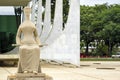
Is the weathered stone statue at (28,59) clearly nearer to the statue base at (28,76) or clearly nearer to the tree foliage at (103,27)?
the statue base at (28,76)

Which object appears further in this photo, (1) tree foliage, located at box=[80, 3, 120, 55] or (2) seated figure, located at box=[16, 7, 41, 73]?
(1) tree foliage, located at box=[80, 3, 120, 55]

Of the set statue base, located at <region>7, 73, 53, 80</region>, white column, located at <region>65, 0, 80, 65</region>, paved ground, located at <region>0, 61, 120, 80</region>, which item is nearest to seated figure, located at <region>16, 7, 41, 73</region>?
statue base, located at <region>7, 73, 53, 80</region>

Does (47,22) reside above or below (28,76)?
above

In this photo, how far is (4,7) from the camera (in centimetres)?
4019

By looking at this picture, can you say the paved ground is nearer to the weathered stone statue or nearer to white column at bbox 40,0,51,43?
the weathered stone statue

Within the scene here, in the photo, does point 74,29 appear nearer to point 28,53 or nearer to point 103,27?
point 28,53

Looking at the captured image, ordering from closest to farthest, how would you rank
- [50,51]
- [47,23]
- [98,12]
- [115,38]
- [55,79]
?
1. [55,79]
2. [50,51]
3. [47,23]
4. [115,38]
5. [98,12]

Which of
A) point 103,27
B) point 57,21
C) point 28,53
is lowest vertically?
point 103,27

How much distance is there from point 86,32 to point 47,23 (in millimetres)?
21419

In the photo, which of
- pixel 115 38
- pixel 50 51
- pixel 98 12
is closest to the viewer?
pixel 50 51

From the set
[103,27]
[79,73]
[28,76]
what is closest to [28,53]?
[28,76]

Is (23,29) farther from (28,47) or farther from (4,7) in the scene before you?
(4,7)

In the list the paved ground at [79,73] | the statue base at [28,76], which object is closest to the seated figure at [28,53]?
the statue base at [28,76]

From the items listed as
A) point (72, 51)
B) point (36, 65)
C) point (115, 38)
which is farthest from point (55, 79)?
point (115, 38)
